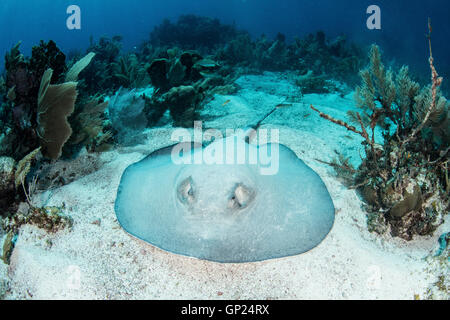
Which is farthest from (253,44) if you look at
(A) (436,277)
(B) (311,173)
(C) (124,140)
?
(A) (436,277)

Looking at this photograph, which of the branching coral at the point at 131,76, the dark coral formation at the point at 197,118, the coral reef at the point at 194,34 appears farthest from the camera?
the coral reef at the point at 194,34

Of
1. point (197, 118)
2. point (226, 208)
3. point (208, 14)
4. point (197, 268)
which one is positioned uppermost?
point (208, 14)

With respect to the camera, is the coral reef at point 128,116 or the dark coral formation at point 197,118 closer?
the dark coral formation at point 197,118

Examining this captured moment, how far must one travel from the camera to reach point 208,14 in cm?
9325

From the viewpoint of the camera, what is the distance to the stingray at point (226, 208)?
84.5 inches

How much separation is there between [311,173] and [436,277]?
1.60 m

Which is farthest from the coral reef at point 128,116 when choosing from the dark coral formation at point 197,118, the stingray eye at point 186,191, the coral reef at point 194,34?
the coral reef at point 194,34

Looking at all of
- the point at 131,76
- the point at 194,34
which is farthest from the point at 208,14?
the point at 131,76

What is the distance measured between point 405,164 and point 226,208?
2.84 metres

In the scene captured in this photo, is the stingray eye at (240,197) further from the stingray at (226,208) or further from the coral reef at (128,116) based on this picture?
the coral reef at (128,116)

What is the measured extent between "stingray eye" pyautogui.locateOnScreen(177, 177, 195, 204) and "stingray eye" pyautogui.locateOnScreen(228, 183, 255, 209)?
39cm

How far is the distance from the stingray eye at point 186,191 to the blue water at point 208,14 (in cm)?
5310

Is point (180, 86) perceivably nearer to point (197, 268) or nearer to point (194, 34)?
point (197, 268)

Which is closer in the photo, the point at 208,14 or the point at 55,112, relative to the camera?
the point at 55,112
